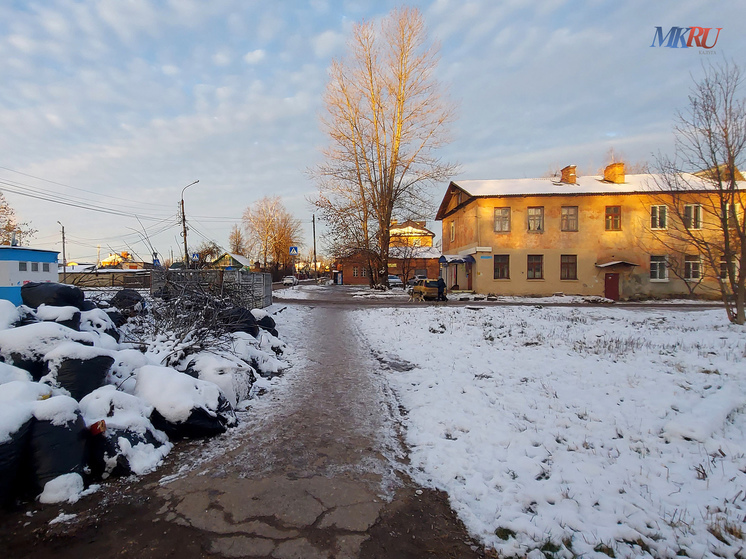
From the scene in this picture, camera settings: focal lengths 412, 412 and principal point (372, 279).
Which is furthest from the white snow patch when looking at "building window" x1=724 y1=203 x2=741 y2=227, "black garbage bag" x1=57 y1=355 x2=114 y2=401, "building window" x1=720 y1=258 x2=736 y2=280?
"building window" x1=720 y1=258 x2=736 y2=280

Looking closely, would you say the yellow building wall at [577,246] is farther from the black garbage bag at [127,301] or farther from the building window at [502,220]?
the black garbage bag at [127,301]

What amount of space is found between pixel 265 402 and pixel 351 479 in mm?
2629

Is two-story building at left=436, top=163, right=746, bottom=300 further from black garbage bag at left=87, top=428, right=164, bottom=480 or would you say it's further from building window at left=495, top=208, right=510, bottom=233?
black garbage bag at left=87, top=428, right=164, bottom=480

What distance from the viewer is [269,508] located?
3.15 metres

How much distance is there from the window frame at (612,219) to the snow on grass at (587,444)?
2247 cm

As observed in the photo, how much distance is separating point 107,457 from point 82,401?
24.0 inches

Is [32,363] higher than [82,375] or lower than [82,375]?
higher

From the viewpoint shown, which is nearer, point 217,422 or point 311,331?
point 217,422

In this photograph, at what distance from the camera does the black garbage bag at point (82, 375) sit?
3.86 metres

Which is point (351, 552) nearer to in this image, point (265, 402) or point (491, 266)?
point (265, 402)

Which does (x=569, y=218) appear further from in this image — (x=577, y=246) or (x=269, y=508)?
(x=269, y=508)

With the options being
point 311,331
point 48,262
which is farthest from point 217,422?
point 48,262

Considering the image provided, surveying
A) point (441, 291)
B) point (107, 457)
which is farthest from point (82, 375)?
point (441, 291)

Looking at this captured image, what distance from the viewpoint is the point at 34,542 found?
8.88 feet
